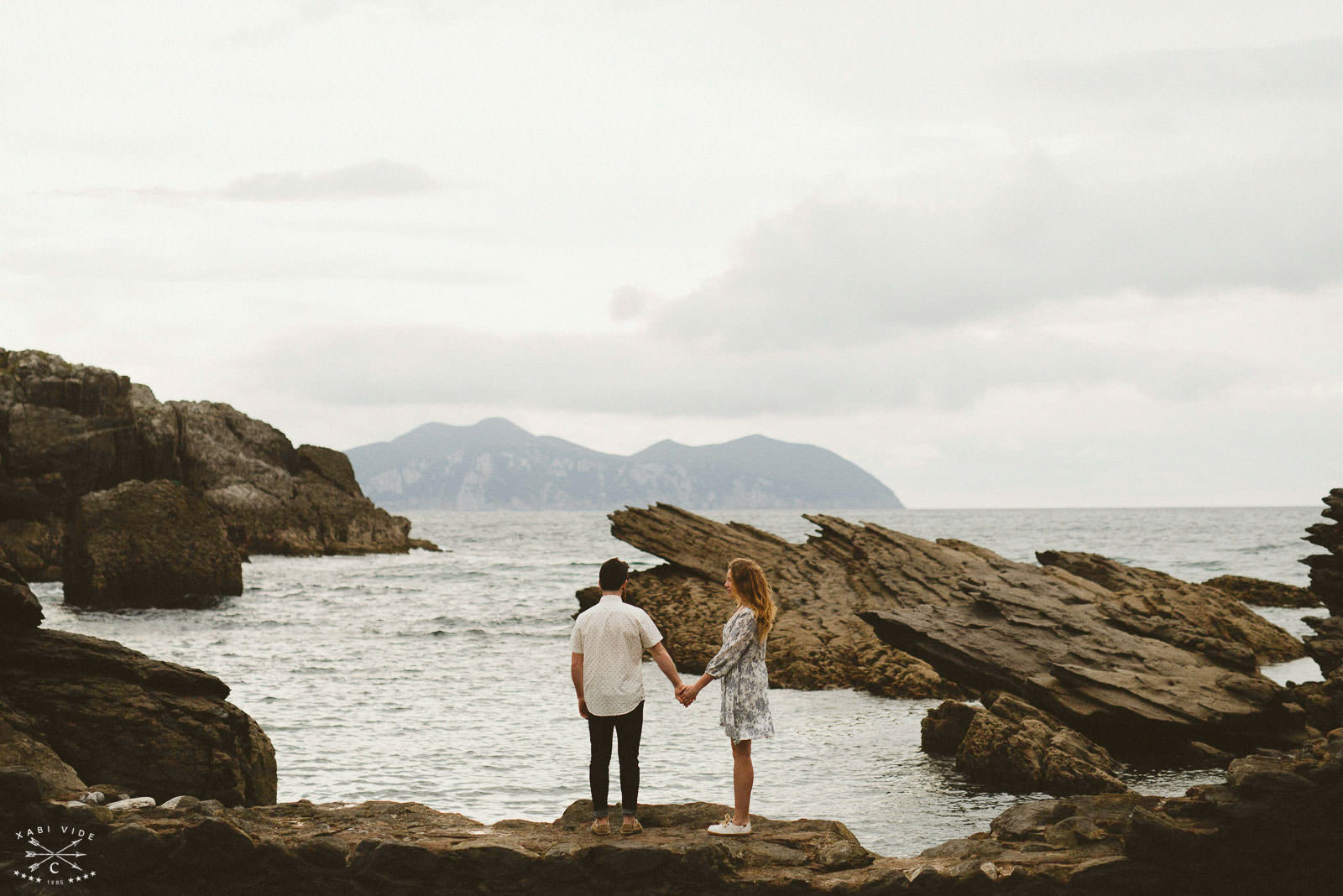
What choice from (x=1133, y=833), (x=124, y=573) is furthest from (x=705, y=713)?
(x=124, y=573)

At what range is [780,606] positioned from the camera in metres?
22.0

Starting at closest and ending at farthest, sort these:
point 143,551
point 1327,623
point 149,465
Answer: point 1327,623 → point 143,551 → point 149,465

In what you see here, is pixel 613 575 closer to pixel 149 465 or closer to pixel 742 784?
pixel 742 784

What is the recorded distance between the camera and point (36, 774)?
24.0 feet

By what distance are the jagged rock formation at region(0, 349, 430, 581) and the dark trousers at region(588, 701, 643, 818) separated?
390 inches

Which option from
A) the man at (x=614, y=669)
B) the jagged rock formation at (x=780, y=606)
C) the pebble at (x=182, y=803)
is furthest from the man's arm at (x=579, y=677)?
the jagged rock formation at (x=780, y=606)

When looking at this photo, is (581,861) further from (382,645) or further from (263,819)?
(382,645)

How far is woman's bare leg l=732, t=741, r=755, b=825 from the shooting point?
7629 millimetres

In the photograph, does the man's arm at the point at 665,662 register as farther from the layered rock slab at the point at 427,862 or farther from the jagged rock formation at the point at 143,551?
the jagged rock formation at the point at 143,551

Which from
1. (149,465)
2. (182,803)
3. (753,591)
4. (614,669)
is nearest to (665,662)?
(614,669)

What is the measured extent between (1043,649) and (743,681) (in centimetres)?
751

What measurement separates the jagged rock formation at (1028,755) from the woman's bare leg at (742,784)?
4828mm

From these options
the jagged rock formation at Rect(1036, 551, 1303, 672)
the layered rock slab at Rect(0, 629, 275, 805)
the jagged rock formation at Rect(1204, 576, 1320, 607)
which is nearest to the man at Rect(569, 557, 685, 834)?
the layered rock slab at Rect(0, 629, 275, 805)

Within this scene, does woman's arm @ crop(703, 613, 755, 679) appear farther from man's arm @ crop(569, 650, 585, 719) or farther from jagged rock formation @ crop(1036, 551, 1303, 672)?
jagged rock formation @ crop(1036, 551, 1303, 672)
